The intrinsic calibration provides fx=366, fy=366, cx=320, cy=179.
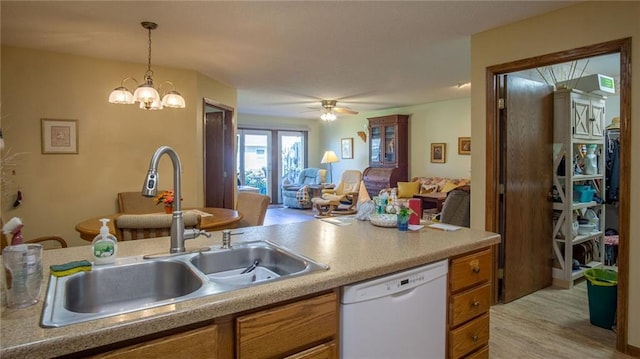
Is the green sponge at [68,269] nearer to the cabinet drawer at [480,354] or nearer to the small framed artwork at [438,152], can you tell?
the cabinet drawer at [480,354]

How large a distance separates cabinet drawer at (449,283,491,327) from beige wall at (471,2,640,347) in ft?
4.05

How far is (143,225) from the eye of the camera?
7.36 ft

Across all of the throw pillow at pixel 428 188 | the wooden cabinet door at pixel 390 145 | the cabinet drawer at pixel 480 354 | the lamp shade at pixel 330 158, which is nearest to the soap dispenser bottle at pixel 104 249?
the cabinet drawer at pixel 480 354

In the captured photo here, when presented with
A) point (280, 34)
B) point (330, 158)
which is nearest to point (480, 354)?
point (280, 34)

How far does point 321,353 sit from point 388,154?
692cm

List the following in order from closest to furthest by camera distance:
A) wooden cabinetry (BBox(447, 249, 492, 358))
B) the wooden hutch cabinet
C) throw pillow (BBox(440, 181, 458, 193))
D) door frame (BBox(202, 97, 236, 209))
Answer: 1. wooden cabinetry (BBox(447, 249, 492, 358))
2. door frame (BBox(202, 97, 236, 209))
3. throw pillow (BBox(440, 181, 458, 193))
4. the wooden hutch cabinet

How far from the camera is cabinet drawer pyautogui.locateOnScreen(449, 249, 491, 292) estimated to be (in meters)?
1.67

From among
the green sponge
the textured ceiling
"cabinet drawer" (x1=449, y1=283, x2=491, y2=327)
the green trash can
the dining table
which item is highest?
the textured ceiling

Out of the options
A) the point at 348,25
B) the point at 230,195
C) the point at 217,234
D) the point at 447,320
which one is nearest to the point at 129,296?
the point at 217,234

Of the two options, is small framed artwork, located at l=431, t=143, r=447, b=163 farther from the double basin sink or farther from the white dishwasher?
the double basin sink

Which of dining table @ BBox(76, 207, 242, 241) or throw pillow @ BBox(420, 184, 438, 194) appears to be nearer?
dining table @ BBox(76, 207, 242, 241)

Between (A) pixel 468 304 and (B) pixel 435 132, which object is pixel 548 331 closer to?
(A) pixel 468 304

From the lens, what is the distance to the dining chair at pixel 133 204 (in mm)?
3914

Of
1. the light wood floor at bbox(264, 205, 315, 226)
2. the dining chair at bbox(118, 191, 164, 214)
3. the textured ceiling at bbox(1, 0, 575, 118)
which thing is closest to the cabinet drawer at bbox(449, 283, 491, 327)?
the textured ceiling at bbox(1, 0, 575, 118)
